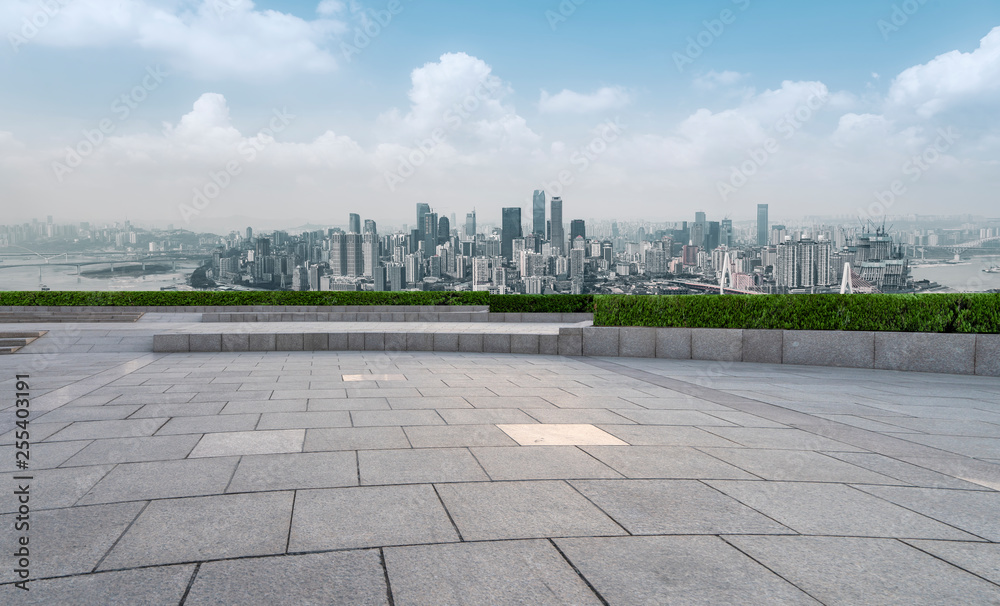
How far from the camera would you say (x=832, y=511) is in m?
3.58

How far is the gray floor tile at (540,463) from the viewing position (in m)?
4.16

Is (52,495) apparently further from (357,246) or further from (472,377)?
(357,246)

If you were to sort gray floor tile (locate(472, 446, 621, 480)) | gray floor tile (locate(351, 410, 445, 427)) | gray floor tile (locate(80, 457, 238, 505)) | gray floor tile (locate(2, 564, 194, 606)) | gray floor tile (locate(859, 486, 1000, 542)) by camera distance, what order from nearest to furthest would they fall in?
gray floor tile (locate(2, 564, 194, 606)) < gray floor tile (locate(859, 486, 1000, 542)) < gray floor tile (locate(80, 457, 238, 505)) < gray floor tile (locate(472, 446, 621, 480)) < gray floor tile (locate(351, 410, 445, 427))

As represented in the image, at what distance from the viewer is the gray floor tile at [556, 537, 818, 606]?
251 cm

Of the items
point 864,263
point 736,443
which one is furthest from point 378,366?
point 864,263

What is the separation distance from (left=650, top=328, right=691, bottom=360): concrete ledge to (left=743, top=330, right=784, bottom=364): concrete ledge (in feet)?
3.51

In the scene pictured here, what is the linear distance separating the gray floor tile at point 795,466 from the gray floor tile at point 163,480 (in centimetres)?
368

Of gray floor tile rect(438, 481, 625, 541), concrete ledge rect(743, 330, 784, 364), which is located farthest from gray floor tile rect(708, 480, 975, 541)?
concrete ledge rect(743, 330, 784, 364)

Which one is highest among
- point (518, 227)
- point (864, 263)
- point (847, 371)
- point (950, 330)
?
point (518, 227)

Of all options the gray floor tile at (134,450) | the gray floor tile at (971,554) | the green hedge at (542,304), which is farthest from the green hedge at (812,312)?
the green hedge at (542,304)

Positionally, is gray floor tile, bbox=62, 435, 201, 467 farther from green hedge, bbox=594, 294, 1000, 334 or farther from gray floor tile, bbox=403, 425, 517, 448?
green hedge, bbox=594, 294, 1000, 334

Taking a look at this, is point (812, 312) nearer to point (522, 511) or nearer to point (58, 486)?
point (522, 511)

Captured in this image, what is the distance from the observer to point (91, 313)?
22.1 metres

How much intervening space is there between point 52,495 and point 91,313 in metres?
22.1
